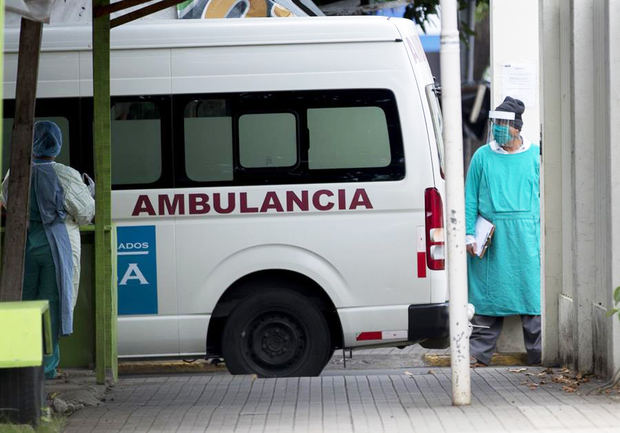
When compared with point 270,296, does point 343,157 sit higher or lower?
higher

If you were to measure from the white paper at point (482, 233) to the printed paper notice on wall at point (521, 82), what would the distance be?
122cm

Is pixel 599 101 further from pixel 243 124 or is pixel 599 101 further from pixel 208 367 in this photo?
pixel 208 367

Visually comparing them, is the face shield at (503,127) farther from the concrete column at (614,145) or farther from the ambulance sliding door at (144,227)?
the ambulance sliding door at (144,227)

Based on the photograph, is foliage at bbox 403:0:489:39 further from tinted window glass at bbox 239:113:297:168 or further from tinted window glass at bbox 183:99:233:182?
tinted window glass at bbox 183:99:233:182

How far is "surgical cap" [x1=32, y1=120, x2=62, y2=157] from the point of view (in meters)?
8.81

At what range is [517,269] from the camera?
34.3 ft

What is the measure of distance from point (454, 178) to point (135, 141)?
3.04m

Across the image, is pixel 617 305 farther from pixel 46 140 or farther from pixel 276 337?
pixel 46 140

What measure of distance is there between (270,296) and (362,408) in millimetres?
2008

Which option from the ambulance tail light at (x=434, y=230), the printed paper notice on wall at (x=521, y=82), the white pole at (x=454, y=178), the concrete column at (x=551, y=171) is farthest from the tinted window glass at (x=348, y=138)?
the white pole at (x=454, y=178)

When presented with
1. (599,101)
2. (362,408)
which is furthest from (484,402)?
(599,101)

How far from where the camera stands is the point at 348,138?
955 centimetres

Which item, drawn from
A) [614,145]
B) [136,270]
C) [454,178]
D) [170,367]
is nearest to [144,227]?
[136,270]

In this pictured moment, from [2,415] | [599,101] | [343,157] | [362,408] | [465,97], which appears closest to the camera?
[2,415]
